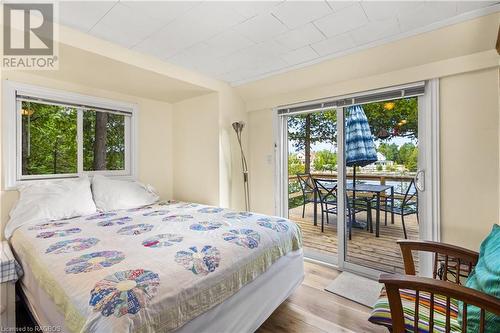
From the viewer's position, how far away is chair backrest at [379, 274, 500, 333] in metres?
0.93

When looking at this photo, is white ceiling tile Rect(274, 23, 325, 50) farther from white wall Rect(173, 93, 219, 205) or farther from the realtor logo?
the realtor logo

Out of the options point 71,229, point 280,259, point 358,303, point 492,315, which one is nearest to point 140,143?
point 71,229

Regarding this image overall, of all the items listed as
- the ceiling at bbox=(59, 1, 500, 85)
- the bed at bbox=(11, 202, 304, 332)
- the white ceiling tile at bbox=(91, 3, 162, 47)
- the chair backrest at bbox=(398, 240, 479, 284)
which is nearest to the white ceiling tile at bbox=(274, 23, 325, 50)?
the ceiling at bbox=(59, 1, 500, 85)

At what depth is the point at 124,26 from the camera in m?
1.89

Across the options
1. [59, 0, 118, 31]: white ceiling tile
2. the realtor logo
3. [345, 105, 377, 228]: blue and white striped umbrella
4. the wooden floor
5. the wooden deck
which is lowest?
the wooden floor

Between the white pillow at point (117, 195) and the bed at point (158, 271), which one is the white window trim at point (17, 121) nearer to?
the white pillow at point (117, 195)

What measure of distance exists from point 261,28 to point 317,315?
2.32 meters

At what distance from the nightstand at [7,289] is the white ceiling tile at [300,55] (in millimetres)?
2724

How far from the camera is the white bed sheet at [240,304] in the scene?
48.8 inches

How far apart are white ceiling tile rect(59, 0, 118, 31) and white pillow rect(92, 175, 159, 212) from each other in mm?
1516

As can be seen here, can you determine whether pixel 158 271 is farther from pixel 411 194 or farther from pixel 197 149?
pixel 411 194

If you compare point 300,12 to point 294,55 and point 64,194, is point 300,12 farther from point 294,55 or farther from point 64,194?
point 64,194

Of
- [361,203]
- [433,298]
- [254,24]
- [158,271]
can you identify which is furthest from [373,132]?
[158,271]

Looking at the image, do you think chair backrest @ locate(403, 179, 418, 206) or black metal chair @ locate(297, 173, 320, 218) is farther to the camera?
black metal chair @ locate(297, 173, 320, 218)
